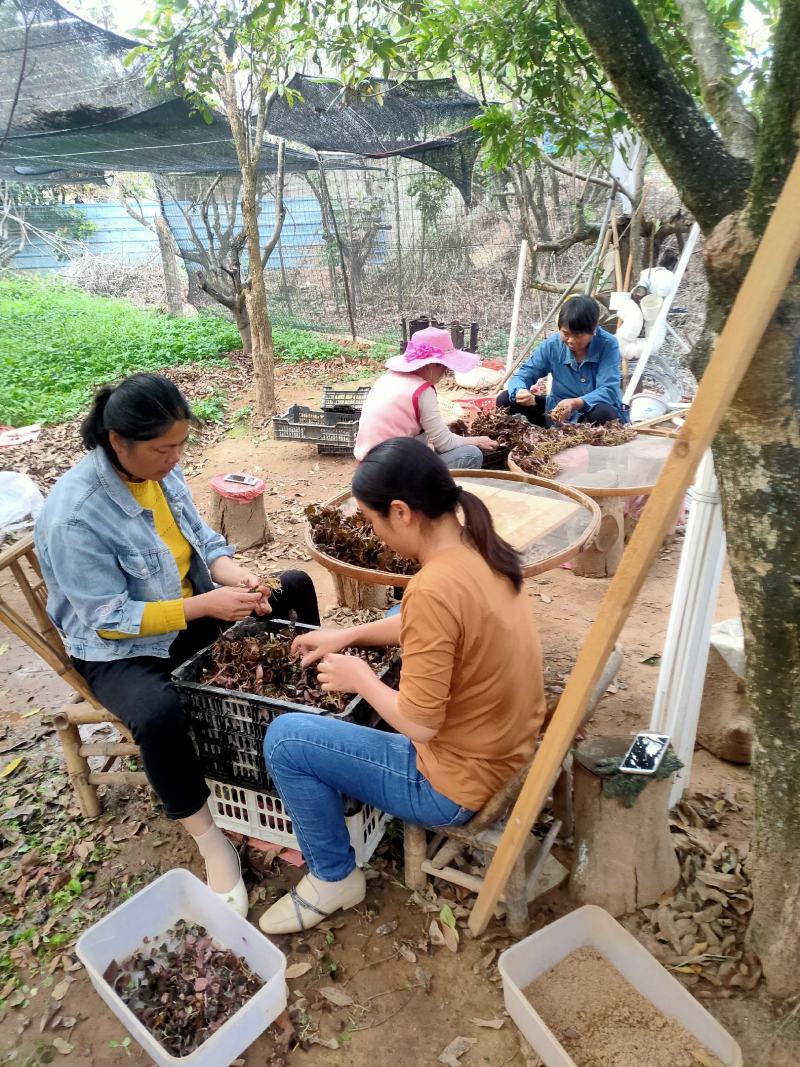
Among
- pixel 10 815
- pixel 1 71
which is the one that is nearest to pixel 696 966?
pixel 10 815

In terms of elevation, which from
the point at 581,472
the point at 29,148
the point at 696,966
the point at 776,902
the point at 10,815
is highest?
the point at 29,148

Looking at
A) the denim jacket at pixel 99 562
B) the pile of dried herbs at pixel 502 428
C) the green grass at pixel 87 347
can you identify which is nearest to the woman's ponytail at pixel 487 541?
the denim jacket at pixel 99 562

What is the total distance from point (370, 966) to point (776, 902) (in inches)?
52.3

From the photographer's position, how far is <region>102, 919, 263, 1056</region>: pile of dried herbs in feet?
6.55

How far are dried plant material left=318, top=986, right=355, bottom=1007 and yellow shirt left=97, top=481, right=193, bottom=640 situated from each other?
4.45ft

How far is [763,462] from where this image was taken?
5.34ft

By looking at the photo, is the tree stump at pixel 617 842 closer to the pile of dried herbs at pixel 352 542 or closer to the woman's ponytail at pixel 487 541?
Answer: the woman's ponytail at pixel 487 541

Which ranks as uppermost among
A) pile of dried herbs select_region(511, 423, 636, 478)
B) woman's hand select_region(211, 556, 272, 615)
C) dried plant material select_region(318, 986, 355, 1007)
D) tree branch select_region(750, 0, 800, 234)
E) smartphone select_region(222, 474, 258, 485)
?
tree branch select_region(750, 0, 800, 234)

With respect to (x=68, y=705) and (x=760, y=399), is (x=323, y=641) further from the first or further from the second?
(x=760, y=399)

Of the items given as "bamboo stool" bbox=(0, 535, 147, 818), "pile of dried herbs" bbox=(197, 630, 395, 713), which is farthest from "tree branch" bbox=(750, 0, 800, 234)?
"bamboo stool" bbox=(0, 535, 147, 818)

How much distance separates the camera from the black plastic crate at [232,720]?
2.35 metres

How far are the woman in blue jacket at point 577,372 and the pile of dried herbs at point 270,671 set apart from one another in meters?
3.20

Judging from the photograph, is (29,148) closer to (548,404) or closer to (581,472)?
(548,404)

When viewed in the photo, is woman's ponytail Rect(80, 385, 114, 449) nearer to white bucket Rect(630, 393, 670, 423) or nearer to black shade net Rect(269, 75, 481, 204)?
white bucket Rect(630, 393, 670, 423)
